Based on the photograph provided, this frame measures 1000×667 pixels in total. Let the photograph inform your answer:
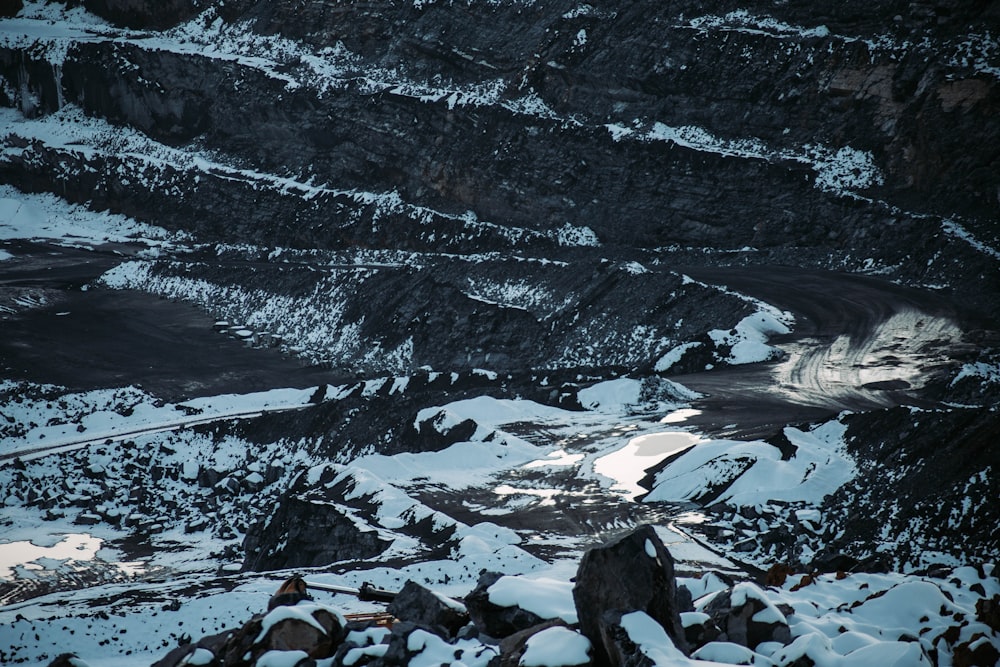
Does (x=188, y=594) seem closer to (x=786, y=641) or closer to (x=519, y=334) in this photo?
(x=786, y=641)

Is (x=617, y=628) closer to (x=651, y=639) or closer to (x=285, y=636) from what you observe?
(x=651, y=639)

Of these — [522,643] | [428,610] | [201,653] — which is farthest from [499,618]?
[201,653]

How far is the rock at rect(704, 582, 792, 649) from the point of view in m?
10.1

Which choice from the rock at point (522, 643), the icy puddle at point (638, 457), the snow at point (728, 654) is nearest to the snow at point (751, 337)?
the icy puddle at point (638, 457)

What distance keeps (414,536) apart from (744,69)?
39.5 m

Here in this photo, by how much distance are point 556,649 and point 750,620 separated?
7.84ft

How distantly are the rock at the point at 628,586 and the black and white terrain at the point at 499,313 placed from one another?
22.1 inches

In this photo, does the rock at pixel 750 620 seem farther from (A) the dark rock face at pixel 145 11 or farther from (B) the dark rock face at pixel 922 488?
(A) the dark rock face at pixel 145 11

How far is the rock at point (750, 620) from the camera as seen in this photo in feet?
33.1

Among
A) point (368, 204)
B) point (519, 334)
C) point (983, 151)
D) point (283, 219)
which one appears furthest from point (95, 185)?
point (983, 151)

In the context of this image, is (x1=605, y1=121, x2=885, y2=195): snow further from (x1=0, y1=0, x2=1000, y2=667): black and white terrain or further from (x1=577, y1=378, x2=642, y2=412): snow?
(x1=577, y1=378, x2=642, y2=412): snow

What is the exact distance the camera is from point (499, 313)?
1874 inches

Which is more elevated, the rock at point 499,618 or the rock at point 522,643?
the rock at point 522,643

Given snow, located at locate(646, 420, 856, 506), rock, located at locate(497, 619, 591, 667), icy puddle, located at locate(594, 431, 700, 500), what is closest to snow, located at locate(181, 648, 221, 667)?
rock, located at locate(497, 619, 591, 667)
